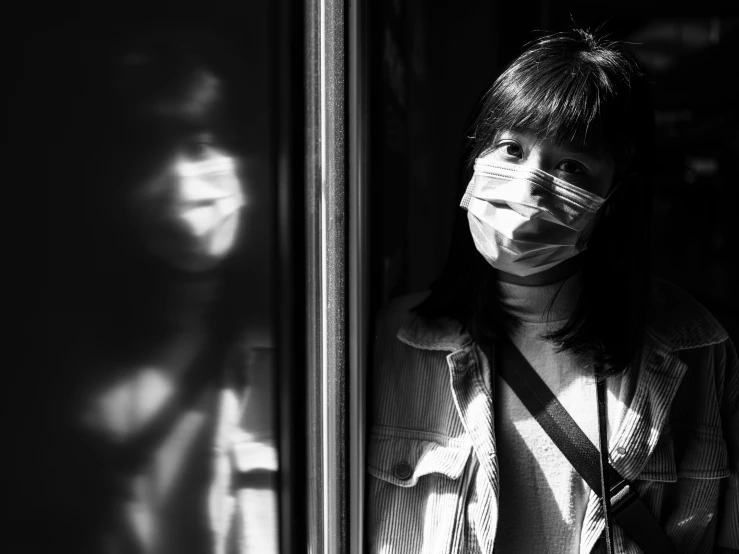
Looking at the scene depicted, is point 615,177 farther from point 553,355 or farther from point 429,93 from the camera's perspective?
point 429,93

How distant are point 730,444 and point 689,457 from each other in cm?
12

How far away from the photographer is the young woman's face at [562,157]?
1352 mm

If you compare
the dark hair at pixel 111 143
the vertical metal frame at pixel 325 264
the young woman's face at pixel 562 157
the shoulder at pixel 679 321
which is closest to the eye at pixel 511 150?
the young woman's face at pixel 562 157

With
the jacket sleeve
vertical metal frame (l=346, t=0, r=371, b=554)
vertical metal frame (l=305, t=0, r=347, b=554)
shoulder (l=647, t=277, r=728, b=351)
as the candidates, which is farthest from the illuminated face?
the jacket sleeve

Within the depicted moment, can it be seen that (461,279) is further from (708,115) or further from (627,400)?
(708,115)

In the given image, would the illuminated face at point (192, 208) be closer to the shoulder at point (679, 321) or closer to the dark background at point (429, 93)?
the dark background at point (429, 93)

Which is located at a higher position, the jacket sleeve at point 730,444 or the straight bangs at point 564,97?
the straight bangs at point 564,97

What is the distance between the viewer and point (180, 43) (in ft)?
2.51

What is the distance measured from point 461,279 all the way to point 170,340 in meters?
0.88

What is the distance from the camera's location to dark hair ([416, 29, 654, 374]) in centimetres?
135

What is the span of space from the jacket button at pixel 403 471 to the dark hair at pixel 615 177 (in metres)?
0.28

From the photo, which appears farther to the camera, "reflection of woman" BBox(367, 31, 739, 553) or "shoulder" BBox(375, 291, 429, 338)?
"shoulder" BBox(375, 291, 429, 338)

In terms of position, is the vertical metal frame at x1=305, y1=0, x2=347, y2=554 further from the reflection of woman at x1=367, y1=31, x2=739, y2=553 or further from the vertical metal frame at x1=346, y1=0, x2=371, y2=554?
the reflection of woman at x1=367, y1=31, x2=739, y2=553

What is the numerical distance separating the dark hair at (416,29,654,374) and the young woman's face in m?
0.02
